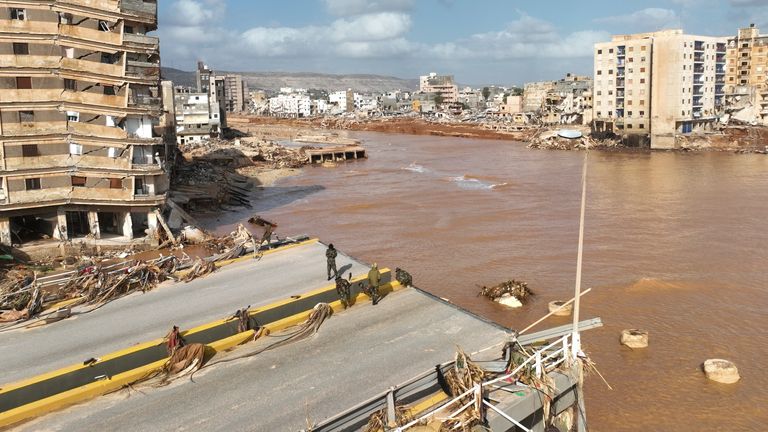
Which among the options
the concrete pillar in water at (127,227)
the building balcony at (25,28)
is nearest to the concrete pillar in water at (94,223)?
the concrete pillar in water at (127,227)

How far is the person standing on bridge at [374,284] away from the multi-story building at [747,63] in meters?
91.4

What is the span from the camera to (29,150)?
2311 cm

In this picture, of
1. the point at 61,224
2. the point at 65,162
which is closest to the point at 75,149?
the point at 65,162

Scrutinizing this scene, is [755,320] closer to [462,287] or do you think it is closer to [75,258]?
[462,287]

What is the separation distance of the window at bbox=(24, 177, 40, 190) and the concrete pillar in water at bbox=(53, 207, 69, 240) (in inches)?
48.5

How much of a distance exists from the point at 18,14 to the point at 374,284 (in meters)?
19.0

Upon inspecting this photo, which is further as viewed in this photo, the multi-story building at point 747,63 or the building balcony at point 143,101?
the multi-story building at point 747,63

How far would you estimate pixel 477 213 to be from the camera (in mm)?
36875

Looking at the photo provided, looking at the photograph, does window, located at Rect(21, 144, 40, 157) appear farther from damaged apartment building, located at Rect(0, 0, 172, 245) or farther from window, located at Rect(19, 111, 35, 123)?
Answer: window, located at Rect(19, 111, 35, 123)

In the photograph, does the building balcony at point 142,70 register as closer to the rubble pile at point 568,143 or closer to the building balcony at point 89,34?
the building balcony at point 89,34

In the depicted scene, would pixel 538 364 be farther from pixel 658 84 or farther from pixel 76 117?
pixel 658 84

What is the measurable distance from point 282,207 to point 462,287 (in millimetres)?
21356

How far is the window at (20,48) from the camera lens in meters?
22.4

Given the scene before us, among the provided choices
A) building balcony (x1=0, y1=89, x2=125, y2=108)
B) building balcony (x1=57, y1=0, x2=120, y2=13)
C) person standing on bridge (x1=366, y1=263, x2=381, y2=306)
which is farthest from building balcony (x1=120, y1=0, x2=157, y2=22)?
person standing on bridge (x1=366, y1=263, x2=381, y2=306)
